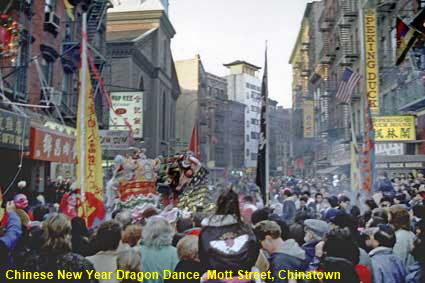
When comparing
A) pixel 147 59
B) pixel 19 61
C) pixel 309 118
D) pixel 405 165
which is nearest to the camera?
pixel 19 61

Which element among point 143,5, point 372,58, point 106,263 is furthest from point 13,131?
point 143,5

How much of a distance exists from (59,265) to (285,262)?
1.91 meters

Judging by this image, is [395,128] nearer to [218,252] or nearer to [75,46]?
[75,46]

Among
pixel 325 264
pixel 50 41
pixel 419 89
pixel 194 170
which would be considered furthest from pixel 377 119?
pixel 325 264

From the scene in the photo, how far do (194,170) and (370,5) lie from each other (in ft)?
68.5

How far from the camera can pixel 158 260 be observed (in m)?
4.16

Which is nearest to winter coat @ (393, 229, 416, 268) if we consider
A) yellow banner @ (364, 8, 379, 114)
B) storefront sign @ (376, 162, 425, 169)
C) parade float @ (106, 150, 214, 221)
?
parade float @ (106, 150, 214, 221)

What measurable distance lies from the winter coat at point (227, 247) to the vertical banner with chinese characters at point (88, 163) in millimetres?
3592

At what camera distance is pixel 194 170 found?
37.2 ft

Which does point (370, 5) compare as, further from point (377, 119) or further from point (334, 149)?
point (334, 149)

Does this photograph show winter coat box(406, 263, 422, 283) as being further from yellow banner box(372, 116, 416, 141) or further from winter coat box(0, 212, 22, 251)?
yellow banner box(372, 116, 416, 141)

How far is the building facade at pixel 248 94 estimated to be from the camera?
86938mm

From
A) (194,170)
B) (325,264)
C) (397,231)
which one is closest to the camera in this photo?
(325,264)

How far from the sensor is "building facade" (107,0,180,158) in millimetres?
35125
